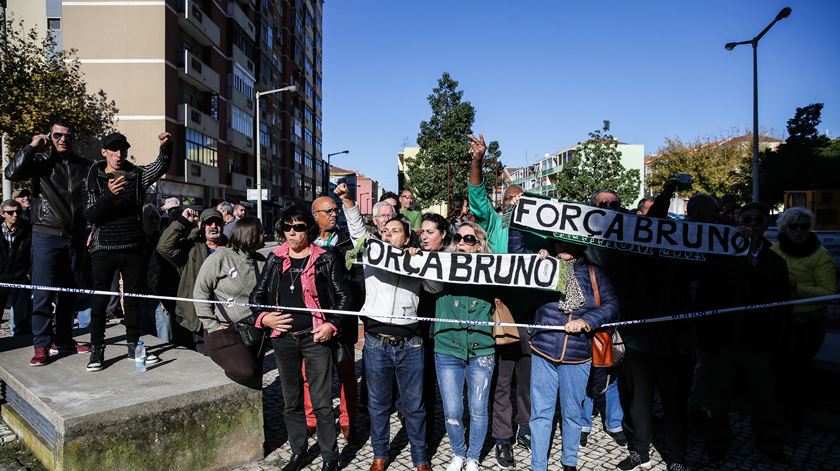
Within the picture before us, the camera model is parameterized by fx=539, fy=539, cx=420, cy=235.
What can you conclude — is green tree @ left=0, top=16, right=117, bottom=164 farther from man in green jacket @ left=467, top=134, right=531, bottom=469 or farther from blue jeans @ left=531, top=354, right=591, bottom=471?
blue jeans @ left=531, top=354, right=591, bottom=471

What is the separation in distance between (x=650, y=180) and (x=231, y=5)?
36245 millimetres

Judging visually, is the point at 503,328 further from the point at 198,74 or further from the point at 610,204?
the point at 198,74

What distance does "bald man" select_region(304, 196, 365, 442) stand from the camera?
14.8 ft

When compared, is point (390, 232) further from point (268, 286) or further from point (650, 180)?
point (650, 180)

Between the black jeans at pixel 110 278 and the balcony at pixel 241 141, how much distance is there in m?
36.1

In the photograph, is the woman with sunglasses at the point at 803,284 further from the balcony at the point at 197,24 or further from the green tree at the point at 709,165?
the green tree at the point at 709,165

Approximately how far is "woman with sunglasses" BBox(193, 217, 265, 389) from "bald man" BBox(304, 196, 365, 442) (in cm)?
60

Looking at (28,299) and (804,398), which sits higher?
(28,299)

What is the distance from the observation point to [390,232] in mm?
4141

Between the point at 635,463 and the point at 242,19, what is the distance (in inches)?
1672

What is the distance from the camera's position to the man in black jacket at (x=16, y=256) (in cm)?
709

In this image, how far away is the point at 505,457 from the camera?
4.14 m

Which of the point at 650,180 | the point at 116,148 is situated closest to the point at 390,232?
the point at 116,148

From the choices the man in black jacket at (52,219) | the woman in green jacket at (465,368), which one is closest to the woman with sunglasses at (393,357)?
the woman in green jacket at (465,368)
